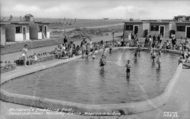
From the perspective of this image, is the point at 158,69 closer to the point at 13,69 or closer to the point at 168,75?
the point at 168,75

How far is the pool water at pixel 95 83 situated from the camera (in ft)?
46.4

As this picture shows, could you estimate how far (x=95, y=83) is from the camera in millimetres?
17234

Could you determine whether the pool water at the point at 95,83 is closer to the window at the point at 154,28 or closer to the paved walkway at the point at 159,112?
the paved walkway at the point at 159,112

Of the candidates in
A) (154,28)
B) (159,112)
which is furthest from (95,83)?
(154,28)

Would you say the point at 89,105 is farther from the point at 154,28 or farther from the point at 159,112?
the point at 154,28

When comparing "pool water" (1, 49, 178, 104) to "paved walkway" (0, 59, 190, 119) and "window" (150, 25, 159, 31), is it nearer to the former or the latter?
"paved walkway" (0, 59, 190, 119)

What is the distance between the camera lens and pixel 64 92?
14914 mm

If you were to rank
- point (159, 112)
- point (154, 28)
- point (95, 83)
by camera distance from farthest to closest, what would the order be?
point (154, 28) → point (95, 83) → point (159, 112)

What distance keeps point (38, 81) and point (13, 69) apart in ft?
11.3

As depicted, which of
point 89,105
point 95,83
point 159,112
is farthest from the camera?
point 95,83

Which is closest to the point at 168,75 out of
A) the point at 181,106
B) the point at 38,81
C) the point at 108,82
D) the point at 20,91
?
the point at 108,82

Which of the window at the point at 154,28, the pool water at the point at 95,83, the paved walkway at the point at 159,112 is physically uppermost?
the window at the point at 154,28

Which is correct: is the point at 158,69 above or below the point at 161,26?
below

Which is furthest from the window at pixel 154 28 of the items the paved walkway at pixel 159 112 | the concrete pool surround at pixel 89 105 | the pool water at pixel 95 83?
the concrete pool surround at pixel 89 105
